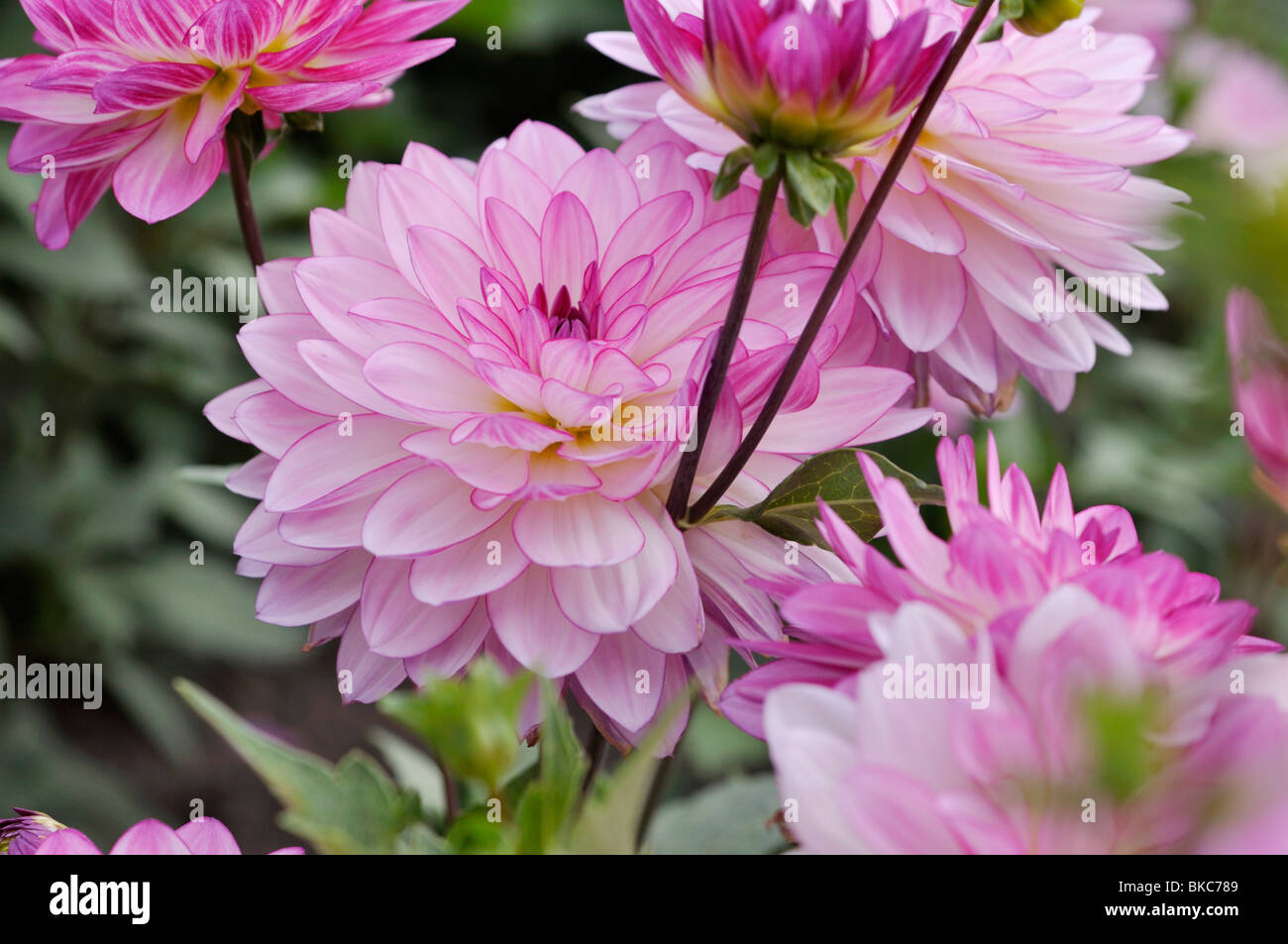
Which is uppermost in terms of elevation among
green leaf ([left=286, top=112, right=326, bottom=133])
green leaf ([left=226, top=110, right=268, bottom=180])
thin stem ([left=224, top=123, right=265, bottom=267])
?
green leaf ([left=286, top=112, right=326, bottom=133])

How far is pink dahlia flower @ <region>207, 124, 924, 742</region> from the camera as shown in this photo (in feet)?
1.00

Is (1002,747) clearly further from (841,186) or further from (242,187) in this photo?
(242,187)

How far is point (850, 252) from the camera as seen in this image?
275 mm

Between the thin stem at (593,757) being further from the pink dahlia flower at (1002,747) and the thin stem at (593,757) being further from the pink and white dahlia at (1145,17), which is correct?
the pink and white dahlia at (1145,17)

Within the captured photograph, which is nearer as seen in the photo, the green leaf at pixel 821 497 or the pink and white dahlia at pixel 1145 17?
the green leaf at pixel 821 497

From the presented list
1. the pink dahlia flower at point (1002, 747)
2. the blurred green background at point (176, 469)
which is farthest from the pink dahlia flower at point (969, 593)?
the blurred green background at point (176, 469)

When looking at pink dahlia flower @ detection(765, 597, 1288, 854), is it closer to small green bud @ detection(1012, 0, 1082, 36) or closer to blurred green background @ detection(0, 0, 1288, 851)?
small green bud @ detection(1012, 0, 1082, 36)

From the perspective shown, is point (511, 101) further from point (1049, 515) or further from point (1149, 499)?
point (1049, 515)

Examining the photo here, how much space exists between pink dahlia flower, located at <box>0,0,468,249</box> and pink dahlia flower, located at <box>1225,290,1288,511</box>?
258 millimetres

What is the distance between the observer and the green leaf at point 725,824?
1.50 feet

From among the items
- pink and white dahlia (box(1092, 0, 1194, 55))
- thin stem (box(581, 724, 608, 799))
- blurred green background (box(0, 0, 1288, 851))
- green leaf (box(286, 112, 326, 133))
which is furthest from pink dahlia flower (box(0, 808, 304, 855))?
pink and white dahlia (box(1092, 0, 1194, 55))

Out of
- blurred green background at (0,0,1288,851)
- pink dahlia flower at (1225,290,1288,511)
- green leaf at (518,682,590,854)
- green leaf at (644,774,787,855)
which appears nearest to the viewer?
pink dahlia flower at (1225,290,1288,511)

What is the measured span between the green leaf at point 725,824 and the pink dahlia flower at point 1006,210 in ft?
0.65
